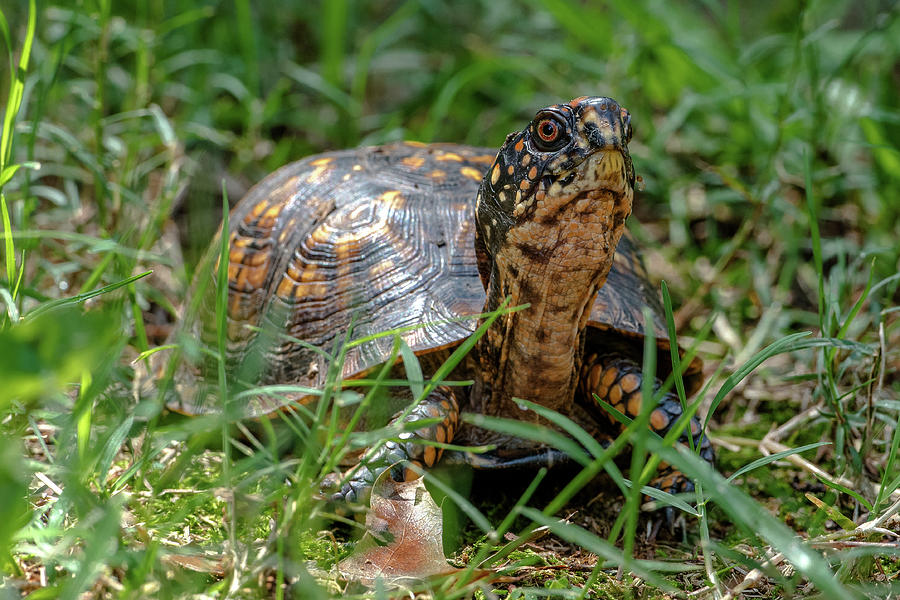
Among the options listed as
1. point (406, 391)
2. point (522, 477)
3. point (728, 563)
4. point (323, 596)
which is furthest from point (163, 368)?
point (728, 563)

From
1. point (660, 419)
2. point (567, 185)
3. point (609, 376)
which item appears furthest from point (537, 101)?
point (567, 185)

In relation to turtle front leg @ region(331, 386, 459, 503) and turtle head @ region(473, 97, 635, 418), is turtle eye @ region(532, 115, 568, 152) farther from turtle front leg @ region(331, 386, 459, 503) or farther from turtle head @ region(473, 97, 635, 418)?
turtle front leg @ region(331, 386, 459, 503)

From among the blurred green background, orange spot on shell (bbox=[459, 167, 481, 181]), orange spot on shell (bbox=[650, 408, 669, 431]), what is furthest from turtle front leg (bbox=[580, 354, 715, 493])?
the blurred green background

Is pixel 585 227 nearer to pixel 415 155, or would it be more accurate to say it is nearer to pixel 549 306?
pixel 549 306

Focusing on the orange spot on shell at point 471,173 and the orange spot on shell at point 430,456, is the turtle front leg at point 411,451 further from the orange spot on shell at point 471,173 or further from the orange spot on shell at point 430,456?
the orange spot on shell at point 471,173

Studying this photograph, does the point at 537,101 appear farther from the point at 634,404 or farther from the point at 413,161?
the point at 634,404
